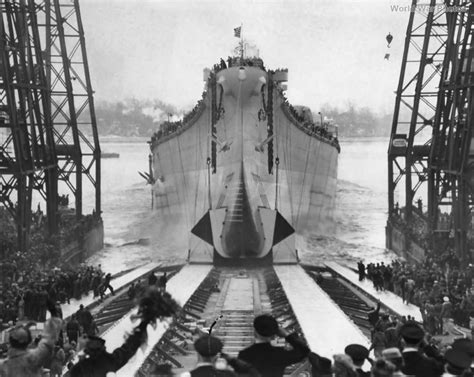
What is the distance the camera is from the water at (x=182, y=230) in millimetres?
29484

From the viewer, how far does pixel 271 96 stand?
92.6 ft

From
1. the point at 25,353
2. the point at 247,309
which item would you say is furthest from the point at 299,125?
the point at 25,353

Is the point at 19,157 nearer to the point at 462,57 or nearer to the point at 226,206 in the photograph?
the point at 226,206

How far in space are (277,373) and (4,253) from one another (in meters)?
17.4

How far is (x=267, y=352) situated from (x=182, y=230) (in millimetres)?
26908

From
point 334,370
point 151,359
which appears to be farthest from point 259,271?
point 334,370

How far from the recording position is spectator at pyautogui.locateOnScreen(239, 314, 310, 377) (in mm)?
5281

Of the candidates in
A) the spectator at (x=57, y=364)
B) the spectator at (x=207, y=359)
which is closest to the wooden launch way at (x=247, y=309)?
the spectator at (x=57, y=364)

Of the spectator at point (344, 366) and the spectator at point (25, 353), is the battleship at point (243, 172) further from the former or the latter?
the spectator at point (25, 353)

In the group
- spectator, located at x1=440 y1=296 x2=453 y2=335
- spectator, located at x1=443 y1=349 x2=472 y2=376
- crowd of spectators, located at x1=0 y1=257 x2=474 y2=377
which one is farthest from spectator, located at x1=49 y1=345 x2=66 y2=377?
spectator, located at x1=440 y1=296 x2=453 y2=335

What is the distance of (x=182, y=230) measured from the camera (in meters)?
32.1

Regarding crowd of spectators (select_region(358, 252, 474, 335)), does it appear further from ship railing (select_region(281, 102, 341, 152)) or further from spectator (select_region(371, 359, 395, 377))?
ship railing (select_region(281, 102, 341, 152))

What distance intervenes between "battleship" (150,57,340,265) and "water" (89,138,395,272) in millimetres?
1519

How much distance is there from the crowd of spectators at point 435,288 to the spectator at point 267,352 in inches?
286
